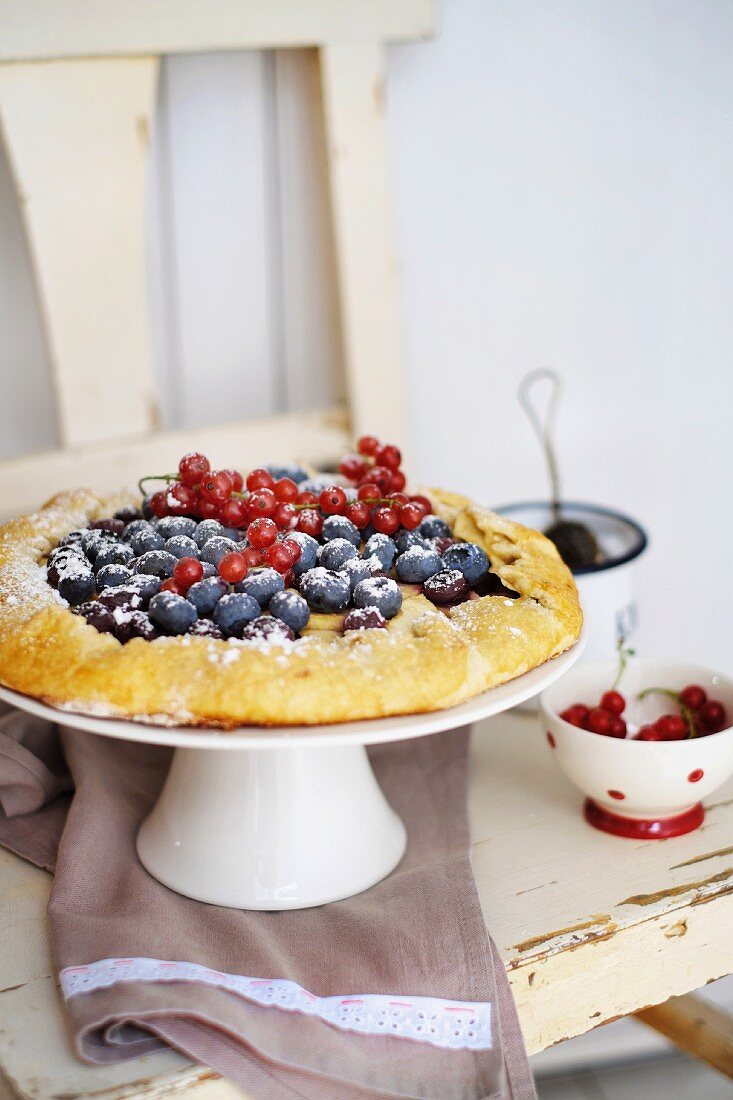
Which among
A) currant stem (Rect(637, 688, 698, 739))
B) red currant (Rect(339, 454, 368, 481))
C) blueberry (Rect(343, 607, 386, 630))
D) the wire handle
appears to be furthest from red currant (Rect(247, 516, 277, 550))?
the wire handle

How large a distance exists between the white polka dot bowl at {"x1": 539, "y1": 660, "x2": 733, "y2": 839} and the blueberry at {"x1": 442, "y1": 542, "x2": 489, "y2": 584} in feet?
0.60

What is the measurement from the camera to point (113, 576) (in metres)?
0.86

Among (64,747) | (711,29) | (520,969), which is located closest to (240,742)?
(520,969)

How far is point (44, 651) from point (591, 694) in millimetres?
596

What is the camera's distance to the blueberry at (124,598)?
82 centimetres

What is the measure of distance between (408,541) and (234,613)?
21 centimetres

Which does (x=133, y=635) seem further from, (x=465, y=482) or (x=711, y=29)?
(x=711, y=29)

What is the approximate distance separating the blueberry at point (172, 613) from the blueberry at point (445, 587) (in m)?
0.20

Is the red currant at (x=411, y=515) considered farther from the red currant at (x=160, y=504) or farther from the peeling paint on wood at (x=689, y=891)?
the peeling paint on wood at (x=689, y=891)

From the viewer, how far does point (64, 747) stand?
110cm

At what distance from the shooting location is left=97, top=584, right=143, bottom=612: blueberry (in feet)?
2.69

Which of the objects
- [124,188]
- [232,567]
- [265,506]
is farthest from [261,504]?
[124,188]

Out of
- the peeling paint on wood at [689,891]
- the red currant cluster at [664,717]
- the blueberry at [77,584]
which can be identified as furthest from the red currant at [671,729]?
the blueberry at [77,584]

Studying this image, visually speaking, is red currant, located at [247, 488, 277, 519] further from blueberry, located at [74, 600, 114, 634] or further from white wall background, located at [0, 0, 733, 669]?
white wall background, located at [0, 0, 733, 669]
